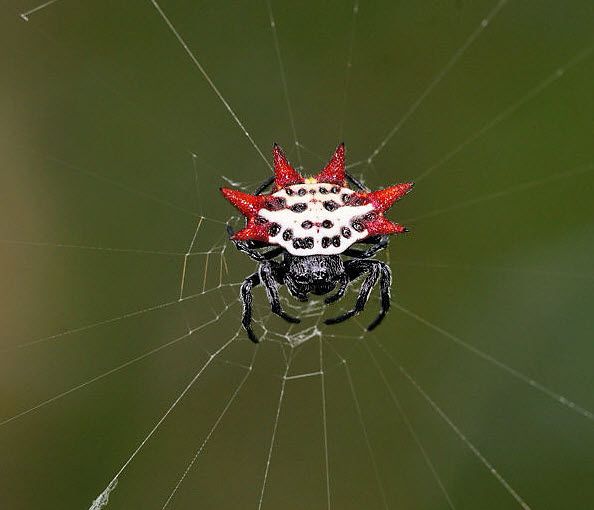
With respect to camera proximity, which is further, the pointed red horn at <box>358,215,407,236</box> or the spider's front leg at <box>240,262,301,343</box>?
the spider's front leg at <box>240,262,301,343</box>

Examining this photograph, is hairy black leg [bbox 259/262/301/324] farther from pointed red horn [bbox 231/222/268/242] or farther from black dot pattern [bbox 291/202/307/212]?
black dot pattern [bbox 291/202/307/212]

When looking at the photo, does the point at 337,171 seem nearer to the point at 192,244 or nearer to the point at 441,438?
the point at 192,244

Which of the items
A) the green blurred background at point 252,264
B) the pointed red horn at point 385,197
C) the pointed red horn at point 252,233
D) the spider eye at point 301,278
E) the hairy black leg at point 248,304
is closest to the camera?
the pointed red horn at point 252,233

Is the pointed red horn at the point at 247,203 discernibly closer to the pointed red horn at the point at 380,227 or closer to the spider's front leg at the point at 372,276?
the pointed red horn at the point at 380,227

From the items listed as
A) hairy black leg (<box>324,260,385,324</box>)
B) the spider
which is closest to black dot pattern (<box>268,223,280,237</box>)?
the spider

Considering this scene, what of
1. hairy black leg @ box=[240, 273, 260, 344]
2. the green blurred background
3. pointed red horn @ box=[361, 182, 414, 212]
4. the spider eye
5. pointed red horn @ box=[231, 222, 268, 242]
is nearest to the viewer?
pointed red horn @ box=[231, 222, 268, 242]

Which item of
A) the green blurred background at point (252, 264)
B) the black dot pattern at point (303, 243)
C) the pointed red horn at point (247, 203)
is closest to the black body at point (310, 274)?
the black dot pattern at point (303, 243)
